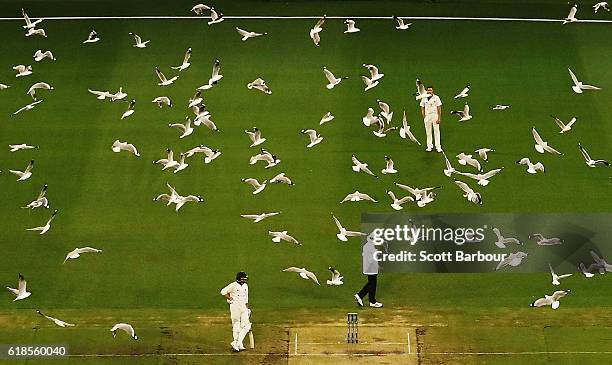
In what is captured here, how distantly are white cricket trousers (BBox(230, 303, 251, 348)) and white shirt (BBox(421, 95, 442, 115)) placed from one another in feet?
36.0

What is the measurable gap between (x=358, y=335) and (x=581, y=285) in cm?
672

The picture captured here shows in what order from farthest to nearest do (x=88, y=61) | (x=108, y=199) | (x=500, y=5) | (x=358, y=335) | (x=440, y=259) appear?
1. (x=500, y=5)
2. (x=88, y=61)
3. (x=108, y=199)
4. (x=440, y=259)
5. (x=358, y=335)

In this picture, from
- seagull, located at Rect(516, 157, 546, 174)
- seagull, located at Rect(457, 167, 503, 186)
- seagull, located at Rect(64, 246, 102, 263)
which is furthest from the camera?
seagull, located at Rect(516, 157, 546, 174)

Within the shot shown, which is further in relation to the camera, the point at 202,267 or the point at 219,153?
the point at 219,153

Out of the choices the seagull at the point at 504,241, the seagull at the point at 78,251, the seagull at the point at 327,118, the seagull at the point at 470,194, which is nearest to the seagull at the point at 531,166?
the seagull at the point at 470,194

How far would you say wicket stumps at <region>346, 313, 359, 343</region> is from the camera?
122 feet

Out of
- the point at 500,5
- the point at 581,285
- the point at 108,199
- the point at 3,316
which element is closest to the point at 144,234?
the point at 108,199

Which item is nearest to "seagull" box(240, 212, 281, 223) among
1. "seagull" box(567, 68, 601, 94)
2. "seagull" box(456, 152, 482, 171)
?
"seagull" box(456, 152, 482, 171)

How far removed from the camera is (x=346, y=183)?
144ft

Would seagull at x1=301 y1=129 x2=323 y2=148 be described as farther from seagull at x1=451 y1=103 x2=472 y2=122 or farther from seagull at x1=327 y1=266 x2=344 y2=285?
seagull at x1=327 y1=266 x2=344 y2=285

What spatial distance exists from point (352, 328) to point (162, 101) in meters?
13.1

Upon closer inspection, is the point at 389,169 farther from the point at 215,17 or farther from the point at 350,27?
the point at 215,17

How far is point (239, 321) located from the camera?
36219 mm

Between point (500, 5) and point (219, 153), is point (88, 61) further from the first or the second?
point (500, 5)
